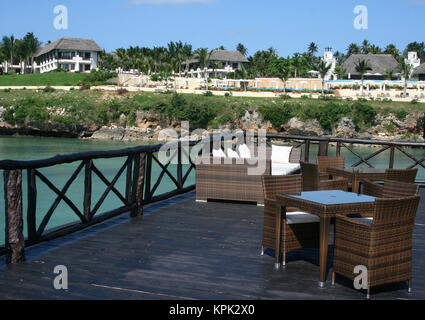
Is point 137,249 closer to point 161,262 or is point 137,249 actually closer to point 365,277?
point 161,262

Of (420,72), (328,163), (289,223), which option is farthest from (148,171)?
(420,72)

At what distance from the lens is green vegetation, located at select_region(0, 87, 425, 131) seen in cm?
4884

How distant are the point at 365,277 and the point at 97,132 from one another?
49.5 metres

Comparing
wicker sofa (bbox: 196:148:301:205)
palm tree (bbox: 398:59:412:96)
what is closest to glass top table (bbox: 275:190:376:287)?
wicker sofa (bbox: 196:148:301:205)

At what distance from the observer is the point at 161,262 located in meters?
4.44

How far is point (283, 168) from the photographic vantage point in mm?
7910

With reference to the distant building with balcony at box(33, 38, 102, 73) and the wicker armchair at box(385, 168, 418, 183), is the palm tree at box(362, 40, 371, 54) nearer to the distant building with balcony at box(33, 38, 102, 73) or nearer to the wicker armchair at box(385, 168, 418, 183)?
the distant building with balcony at box(33, 38, 102, 73)

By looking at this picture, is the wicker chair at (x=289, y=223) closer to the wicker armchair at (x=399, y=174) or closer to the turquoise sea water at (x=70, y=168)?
the wicker armchair at (x=399, y=174)

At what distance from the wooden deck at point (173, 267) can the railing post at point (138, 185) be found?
12.1 inches

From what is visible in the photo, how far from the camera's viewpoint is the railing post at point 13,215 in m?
4.21

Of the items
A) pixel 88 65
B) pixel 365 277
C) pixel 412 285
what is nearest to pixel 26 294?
pixel 365 277

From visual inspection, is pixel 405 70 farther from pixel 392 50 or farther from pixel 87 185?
pixel 87 185

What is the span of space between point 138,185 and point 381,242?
3680 mm

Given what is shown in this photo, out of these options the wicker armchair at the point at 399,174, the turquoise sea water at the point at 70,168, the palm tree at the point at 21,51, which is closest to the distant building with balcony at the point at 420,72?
the turquoise sea water at the point at 70,168
